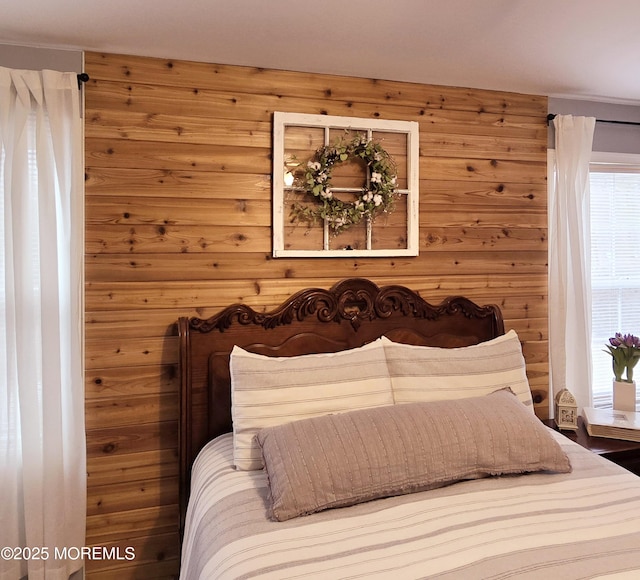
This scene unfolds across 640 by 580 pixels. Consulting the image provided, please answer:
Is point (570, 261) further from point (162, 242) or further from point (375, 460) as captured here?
point (162, 242)

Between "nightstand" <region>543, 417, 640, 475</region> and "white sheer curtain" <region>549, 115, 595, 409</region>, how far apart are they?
0.39 metres

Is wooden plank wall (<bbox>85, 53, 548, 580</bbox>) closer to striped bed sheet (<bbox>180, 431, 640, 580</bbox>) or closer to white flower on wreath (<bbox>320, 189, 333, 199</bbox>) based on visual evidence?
white flower on wreath (<bbox>320, 189, 333, 199</bbox>)

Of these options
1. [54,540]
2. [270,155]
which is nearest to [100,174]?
[270,155]

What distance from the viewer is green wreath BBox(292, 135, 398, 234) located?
2.49m

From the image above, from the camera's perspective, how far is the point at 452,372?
2.28m

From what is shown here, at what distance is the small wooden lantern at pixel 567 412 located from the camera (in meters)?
2.68

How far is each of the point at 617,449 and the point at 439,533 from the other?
1384mm

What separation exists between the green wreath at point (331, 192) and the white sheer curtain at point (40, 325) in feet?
3.38

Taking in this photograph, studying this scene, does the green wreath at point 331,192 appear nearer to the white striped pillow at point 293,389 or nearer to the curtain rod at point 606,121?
the white striped pillow at point 293,389

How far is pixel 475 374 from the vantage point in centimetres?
230

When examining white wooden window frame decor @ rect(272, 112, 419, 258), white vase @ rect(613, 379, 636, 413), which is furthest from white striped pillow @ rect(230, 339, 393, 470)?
white vase @ rect(613, 379, 636, 413)

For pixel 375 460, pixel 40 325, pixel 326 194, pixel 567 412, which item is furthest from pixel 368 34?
pixel 567 412

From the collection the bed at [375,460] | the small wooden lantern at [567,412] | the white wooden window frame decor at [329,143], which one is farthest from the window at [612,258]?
the white wooden window frame decor at [329,143]

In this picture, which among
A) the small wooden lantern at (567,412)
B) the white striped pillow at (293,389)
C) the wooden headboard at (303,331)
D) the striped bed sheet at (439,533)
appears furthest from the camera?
the small wooden lantern at (567,412)
